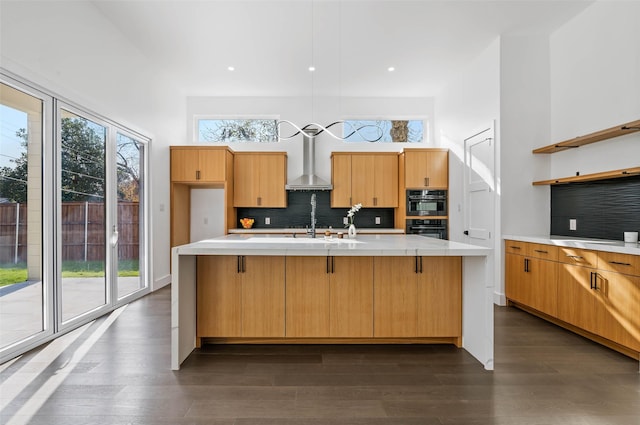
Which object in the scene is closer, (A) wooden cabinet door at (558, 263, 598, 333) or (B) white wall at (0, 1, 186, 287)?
(B) white wall at (0, 1, 186, 287)

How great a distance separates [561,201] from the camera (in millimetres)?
3896

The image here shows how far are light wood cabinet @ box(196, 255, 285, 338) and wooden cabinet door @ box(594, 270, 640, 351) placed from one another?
8.62 feet

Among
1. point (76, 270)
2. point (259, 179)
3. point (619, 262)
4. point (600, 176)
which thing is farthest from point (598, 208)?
point (76, 270)

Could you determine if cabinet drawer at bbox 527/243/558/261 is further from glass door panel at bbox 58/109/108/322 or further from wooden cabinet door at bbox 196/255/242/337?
glass door panel at bbox 58/109/108/322

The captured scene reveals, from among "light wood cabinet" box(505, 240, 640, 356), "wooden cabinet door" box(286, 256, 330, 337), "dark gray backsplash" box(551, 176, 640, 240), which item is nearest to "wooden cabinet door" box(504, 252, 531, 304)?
"light wood cabinet" box(505, 240, 640, 356)

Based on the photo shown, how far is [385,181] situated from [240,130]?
2827 millimetres

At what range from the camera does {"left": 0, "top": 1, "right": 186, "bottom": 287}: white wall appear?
8.61ft

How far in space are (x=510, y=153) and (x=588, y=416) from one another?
9.87 ft

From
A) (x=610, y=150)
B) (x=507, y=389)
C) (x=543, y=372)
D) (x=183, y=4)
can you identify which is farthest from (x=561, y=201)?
(x=183, y=4)

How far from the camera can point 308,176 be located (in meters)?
5.75

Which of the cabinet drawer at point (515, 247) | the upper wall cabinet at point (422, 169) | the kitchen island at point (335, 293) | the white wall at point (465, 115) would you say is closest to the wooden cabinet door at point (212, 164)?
the kitchen island at point (335, 293)

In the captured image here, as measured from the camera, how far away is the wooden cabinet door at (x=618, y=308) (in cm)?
245

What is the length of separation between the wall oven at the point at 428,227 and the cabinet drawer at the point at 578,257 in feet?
7.74

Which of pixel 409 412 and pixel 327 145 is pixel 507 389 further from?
pixel 327 145
